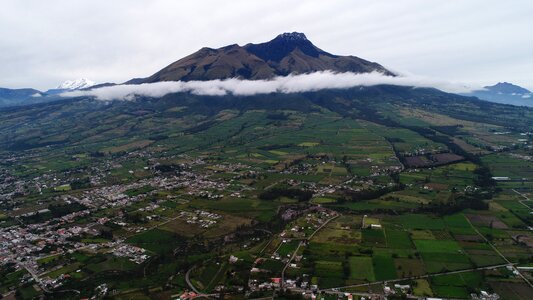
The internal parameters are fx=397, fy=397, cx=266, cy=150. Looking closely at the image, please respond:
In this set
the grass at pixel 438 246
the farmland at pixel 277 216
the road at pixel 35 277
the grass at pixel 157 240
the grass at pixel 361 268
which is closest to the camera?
the grass at pixel 361 268

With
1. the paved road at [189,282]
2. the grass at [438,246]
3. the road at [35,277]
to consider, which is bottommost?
the road at [35,277]

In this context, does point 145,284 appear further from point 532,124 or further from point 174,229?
point 532,124

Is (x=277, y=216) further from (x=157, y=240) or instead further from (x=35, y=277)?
(x=35, y=277)

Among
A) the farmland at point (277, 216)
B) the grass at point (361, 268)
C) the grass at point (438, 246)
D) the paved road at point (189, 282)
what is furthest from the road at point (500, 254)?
the paved road at point (189, 282)

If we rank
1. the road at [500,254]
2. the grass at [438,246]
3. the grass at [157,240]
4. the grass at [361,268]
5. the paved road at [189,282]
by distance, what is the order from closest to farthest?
1. the road at [500,254]
2. the paved road at [189,282]
3. the grass at [361,268]
4. the grass at [438,246]
5. the grass at [157,240]

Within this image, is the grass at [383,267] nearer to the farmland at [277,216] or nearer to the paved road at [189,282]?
the farmland at [277,216]

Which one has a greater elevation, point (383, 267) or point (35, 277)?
point (383, 267)

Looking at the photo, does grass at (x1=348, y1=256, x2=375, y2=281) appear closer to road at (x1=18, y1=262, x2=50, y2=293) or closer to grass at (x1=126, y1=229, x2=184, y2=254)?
grass at (x1=126, y1=229, x2=184, y2=254)

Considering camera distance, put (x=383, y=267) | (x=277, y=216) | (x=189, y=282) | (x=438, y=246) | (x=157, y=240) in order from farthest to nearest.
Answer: (x=277, y=216) → (x=157, y=240) → (x=438, y=246) → (x=383, y=267) → (x=189, y=282)

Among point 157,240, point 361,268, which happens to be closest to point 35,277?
point 157,240

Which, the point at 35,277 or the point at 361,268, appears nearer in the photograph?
the point at 361,268

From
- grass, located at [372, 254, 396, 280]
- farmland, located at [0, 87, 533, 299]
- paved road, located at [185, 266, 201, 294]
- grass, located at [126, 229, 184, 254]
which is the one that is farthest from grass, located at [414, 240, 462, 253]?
grass, located at [126, 229, 184, 254]

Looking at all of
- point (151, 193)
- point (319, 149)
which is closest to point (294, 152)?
point (319, 149)
